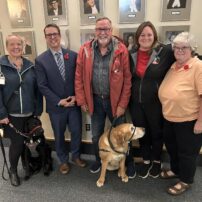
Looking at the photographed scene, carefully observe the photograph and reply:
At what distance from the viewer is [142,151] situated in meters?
2.37

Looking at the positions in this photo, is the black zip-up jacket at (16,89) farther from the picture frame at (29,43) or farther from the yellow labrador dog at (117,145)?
the yellow labrador dog at (117,145)

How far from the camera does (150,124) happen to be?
2.10 metres

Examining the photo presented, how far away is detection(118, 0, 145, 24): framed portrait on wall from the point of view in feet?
6.88

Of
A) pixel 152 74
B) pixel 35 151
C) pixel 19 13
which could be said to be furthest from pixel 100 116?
pixel 19 13

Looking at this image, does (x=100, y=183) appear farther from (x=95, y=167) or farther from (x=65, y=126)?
(x=65, y=126)

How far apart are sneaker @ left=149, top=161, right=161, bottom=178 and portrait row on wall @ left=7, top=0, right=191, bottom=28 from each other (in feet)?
4.74

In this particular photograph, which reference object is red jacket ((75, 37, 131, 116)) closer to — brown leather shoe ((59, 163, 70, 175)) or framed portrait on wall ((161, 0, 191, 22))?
framed portrait on wall ((161, 0, 191, 22))

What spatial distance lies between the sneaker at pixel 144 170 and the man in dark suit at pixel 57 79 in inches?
33.5

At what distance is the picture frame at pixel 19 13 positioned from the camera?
2355 mm

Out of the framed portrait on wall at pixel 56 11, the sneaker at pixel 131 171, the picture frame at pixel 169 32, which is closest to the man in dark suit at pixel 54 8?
the framed portrait on wall at pixel 56 11

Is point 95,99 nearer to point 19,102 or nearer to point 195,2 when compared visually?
point 19,102

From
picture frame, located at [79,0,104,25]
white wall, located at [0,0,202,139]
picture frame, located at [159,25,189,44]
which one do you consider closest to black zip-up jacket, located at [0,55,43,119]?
white wall, located at [0,0,202,139]

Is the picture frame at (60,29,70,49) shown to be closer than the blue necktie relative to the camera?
No

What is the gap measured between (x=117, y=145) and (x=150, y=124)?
365 mm
